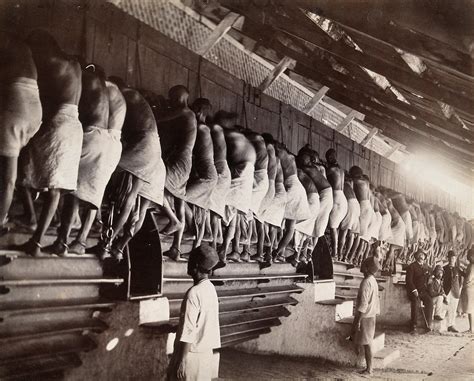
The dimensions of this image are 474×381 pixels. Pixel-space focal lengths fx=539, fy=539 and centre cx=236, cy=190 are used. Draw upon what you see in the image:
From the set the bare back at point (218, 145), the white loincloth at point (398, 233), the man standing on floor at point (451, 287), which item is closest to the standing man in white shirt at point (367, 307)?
the bare back at point (218, 145)

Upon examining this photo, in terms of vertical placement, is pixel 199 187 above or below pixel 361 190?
below

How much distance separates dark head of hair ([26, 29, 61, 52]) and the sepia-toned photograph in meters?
0.01

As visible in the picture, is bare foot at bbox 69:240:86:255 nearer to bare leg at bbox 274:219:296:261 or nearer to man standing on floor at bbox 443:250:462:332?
bare leg at bbox 274:219:296:261

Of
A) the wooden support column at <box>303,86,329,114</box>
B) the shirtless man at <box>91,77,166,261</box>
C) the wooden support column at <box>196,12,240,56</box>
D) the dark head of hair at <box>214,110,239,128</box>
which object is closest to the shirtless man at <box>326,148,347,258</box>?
the wooden support column at <box>303,86,329,114</box>

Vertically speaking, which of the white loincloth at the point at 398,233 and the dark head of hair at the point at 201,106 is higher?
the dark head of hair at the point at 201,106

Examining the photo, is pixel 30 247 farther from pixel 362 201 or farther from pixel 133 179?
pixel 362 201

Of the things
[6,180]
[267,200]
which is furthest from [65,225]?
→ [267,200]

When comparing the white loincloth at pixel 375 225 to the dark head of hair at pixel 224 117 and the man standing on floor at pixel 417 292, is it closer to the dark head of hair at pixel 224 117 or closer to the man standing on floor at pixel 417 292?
the man standing on floor at pixel 417 292

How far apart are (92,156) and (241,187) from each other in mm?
2209

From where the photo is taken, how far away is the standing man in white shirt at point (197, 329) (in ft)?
11.4

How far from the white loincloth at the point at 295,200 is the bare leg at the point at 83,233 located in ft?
11.0

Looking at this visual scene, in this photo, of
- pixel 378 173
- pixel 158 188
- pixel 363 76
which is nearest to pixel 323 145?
pixel 363 76

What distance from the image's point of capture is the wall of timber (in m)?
4.46

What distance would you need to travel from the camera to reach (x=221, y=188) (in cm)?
550
